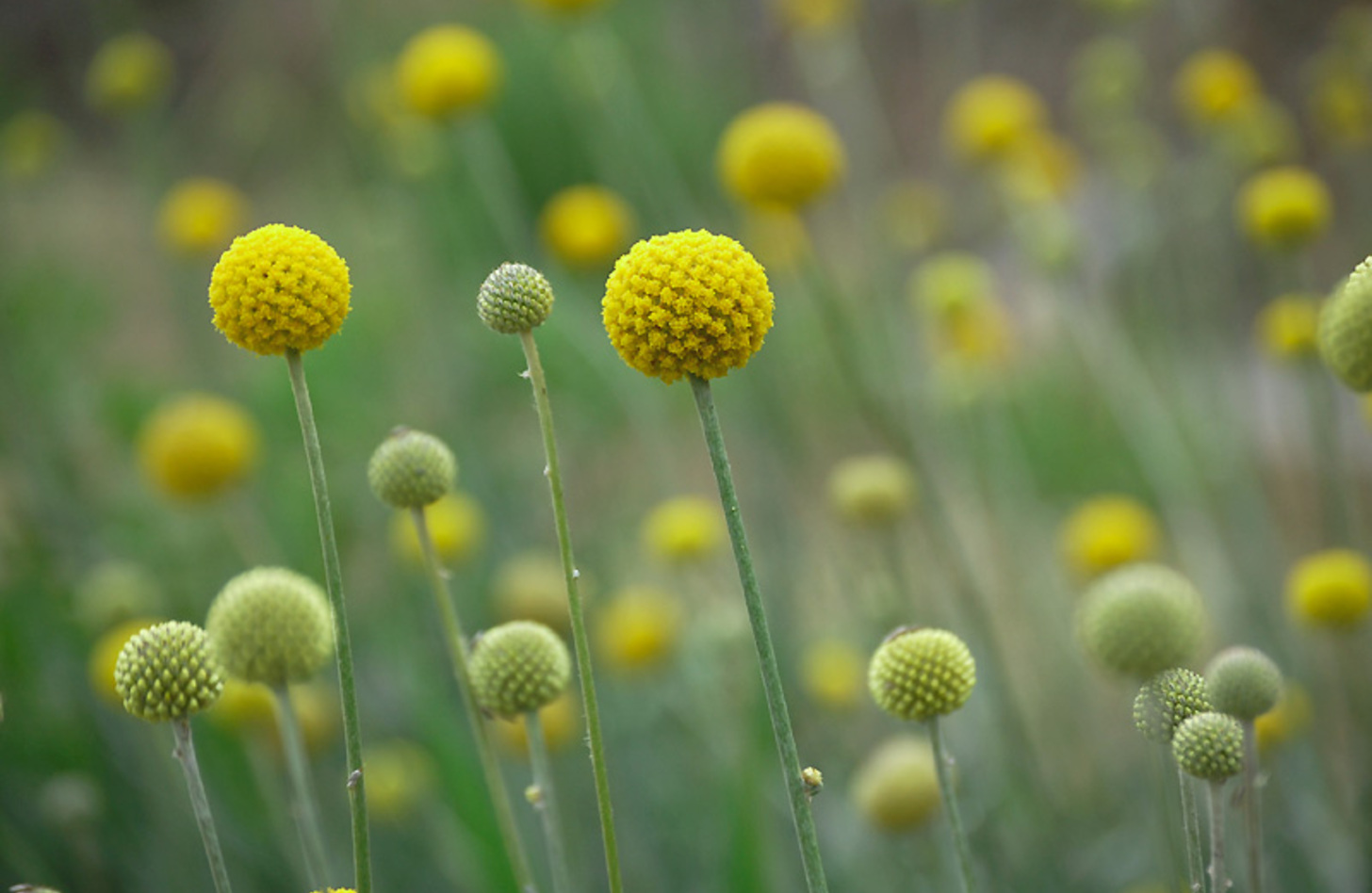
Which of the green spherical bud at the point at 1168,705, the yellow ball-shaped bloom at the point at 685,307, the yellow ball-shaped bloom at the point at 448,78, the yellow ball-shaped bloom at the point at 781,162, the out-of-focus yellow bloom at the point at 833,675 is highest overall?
the yellow ball-shaped bloom at the point at 448,78

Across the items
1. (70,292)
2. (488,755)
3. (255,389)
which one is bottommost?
(488,755)

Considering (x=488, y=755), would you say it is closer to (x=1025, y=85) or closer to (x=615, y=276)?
(x=615, y=276)

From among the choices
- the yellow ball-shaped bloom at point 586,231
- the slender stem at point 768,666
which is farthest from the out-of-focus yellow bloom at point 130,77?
the slender stem at point 768,666

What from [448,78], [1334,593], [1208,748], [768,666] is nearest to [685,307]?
[768,666]

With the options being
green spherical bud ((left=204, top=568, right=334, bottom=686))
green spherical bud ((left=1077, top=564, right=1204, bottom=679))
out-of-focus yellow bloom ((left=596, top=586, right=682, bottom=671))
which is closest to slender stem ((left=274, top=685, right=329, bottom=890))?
green spherical bud ((left=204, top=568, right=334, bottom=686))

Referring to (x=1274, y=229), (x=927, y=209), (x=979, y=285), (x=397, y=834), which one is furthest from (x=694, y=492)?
(x=1274, y=229)

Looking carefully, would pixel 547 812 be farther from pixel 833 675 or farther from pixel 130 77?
pixel 130 77

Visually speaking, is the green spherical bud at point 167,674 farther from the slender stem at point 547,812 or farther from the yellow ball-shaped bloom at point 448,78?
the yellow ball-shaped bloom at point 448,78
